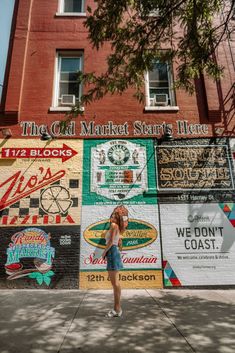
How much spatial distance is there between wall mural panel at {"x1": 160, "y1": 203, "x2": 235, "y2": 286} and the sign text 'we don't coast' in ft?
8.04

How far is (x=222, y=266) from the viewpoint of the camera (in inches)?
305

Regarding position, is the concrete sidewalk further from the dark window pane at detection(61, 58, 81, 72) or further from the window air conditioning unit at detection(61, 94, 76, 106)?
the dark window pane at detection(61, 58, 81, 72)

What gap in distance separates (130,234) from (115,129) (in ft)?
11.1

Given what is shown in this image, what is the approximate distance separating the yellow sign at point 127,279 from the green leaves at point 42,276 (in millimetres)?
834

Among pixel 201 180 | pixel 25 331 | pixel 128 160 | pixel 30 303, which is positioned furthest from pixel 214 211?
pixel 25 331

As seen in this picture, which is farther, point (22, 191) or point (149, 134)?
point (149, 134)

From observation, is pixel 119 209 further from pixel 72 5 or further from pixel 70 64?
pixel 72 5

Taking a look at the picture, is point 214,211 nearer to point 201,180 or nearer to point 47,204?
point 201,180

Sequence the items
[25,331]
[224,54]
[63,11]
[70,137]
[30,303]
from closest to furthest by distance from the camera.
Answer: [25,331] < [30,303] < [70,137] < [224,54] < [63,11]

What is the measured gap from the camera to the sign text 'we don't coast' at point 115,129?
8914mm

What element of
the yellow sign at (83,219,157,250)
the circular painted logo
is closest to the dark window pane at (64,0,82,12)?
the circular painted logo

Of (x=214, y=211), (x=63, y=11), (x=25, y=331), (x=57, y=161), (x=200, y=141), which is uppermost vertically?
(x=63, y=11)

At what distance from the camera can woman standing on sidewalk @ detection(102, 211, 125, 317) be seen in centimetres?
462

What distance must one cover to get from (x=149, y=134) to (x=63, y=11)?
6.21 meters
